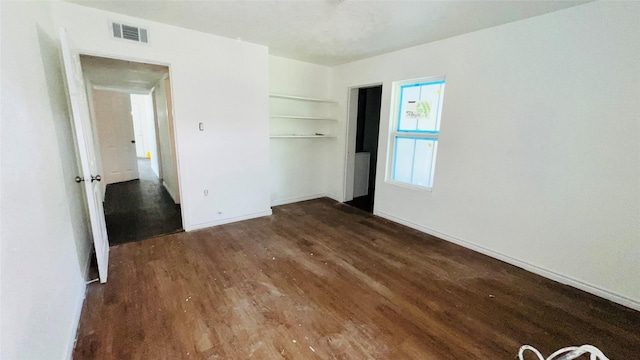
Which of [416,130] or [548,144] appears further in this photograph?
[416,130]

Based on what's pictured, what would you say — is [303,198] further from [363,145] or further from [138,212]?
[138,212]

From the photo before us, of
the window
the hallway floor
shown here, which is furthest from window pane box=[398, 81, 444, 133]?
the hallway floor

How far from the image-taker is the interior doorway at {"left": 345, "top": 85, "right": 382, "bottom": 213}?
4770 millimetres

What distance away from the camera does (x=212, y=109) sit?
341 cm

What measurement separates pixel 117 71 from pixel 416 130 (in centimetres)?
450

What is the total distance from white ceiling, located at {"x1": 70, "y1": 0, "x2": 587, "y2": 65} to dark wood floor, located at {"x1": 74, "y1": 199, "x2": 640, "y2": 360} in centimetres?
243

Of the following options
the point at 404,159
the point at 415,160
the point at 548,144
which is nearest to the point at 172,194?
the point at 404,159

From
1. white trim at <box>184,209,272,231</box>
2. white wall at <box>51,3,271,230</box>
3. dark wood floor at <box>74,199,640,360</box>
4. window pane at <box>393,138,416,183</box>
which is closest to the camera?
dark wood floor at <box>74,199,640,360</box>

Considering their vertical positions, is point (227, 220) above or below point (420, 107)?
below

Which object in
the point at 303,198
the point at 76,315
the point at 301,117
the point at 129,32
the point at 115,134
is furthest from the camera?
the point at 115,134

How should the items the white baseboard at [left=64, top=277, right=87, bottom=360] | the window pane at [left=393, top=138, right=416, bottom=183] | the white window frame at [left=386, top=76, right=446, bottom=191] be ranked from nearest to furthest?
the white baseboard at [left=64, top=277, right=87, bottom=360] → the white window frame at [left=386, top=76, right=446, bottom=191] → the window pane at [left=393, top=138, right=416, bottom=183]

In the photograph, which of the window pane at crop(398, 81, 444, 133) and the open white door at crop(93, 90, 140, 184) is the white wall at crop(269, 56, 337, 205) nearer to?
the window pane at crop(398, 81, 444, 133)

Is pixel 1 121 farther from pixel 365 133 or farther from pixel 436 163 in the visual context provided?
pixel 365 133

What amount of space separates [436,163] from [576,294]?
179 centimetres
